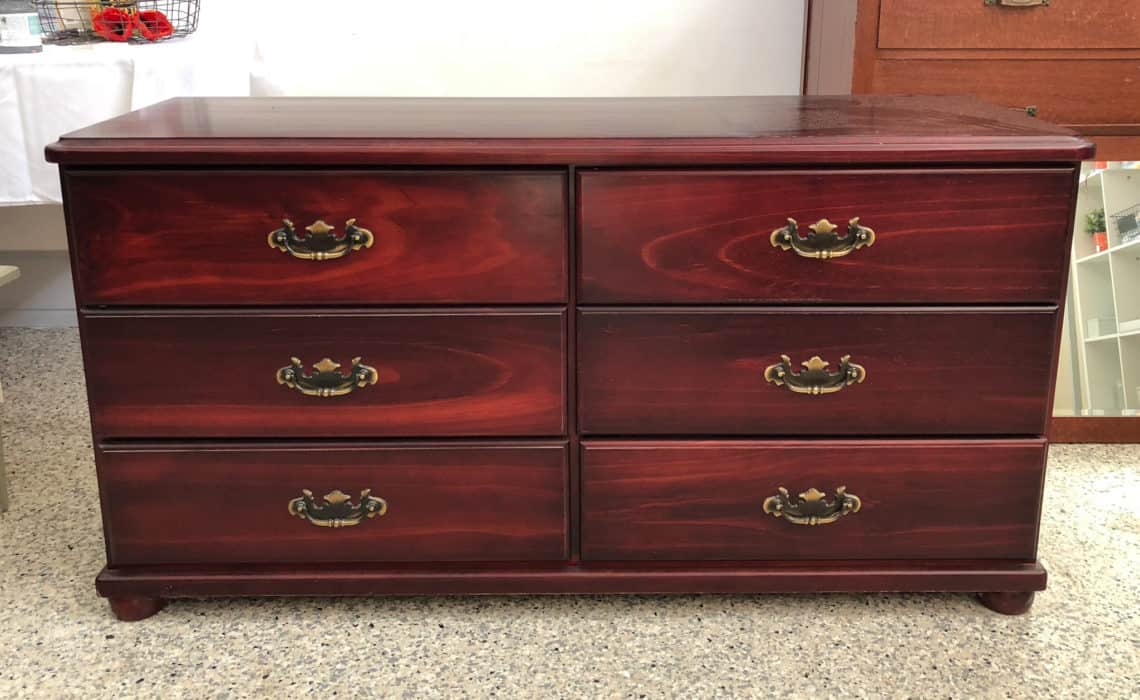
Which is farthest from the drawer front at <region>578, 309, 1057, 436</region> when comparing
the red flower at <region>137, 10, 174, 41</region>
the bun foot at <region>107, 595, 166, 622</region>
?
the red flower at <region>137, 10, 174, 41</region>

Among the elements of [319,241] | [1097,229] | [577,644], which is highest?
[319,241]

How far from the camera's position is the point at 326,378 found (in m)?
1.26

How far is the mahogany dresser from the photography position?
1.20 meters

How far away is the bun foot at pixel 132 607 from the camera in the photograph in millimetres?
1338

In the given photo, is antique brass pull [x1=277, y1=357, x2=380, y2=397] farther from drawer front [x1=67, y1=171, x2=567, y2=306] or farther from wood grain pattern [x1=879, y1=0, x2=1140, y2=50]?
wood grain pattern [x1=879, y1=0, x2=1140, y2=50]

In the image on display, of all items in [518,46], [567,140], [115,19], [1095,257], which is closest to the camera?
[567,140]

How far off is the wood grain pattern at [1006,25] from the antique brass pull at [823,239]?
0.67 meters

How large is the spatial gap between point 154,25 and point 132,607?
1.19 metres

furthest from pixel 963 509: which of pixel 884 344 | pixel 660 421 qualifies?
pixel 660 421

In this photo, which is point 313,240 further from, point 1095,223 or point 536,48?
point 1095,223

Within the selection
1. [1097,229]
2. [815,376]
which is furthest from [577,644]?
[1097,229]

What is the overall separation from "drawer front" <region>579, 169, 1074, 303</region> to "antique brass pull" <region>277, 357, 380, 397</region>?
273 millimetres

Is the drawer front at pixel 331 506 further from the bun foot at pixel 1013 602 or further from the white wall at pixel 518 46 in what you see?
the white wall at pixel 518 46

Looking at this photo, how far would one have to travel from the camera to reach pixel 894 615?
137 centimetres
